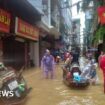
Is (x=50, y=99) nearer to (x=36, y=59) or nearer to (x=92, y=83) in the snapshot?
(x=92, y=83)

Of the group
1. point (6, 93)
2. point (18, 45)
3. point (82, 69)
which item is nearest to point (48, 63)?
point (82, 69)

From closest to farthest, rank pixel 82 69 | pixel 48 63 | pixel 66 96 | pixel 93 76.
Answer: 1. pixel 66 96
2. pixel 93 76
3. pixel 82 69
4. pixel 48 63

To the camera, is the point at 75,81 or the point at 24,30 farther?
the point at 24,30

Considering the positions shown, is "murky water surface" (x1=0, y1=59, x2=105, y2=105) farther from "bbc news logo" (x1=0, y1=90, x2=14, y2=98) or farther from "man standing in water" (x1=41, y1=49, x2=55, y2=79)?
"man standing in water" (x1=41, y1=49, x2=55, y2=79)

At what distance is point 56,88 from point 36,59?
773 inches

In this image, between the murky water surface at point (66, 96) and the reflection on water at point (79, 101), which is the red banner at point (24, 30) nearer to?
the murky water surface at point (66, 96)

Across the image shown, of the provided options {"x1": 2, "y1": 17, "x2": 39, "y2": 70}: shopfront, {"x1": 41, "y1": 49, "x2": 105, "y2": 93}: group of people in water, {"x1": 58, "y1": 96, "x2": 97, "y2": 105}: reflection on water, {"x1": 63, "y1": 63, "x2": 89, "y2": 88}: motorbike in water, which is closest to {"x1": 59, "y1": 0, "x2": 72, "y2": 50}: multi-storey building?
{"x1": 2, "y1": 17, "x2": 39, "y2": 70}: shopfront

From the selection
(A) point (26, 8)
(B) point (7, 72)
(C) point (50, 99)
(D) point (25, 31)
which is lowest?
(C) point (50, 99)

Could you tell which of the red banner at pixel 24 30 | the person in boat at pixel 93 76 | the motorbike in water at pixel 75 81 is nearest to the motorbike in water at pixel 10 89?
the motorbike in water at pixel 75 81

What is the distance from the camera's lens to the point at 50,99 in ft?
41.6

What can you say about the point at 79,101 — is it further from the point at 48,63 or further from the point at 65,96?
the point at 48,63

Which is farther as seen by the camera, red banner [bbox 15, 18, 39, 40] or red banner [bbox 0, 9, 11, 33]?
red banner [bbox 15, 18, 39, 40]

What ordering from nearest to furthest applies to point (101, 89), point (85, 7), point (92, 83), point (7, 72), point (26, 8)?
point (7, 72) < point (101, 89) < point (92, 83) < point (26, 8) < point (85, 7)

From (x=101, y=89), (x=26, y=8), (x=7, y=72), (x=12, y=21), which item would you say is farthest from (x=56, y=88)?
(x=26, y=8)
